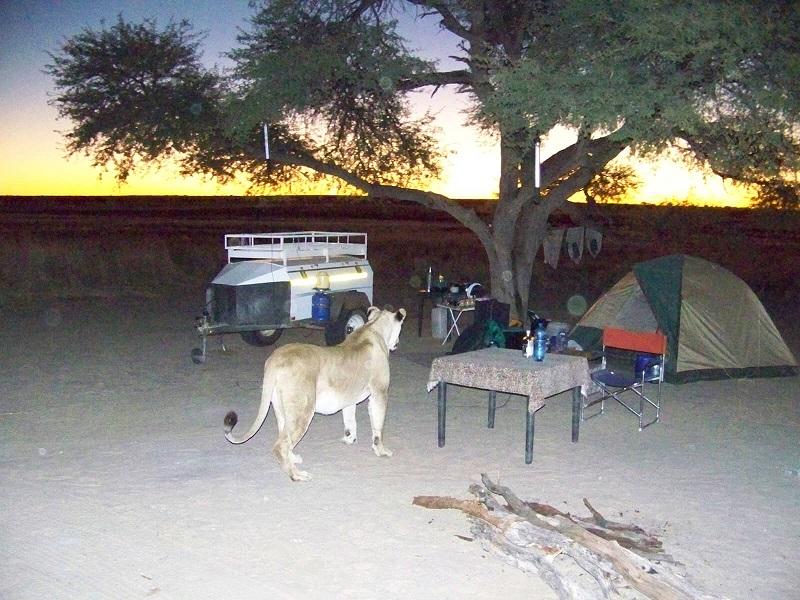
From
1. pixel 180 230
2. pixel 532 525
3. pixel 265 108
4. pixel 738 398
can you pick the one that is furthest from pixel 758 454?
pixel 180 230

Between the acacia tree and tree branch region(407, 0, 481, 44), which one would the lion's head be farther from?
tree branch region(407, 0, 481, 44)

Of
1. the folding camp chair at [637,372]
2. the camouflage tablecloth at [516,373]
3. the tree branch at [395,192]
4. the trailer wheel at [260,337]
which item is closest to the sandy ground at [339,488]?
the folding camp chair at [637,372]

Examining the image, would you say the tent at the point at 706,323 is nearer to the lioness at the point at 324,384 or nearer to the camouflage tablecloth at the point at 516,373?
the camouflage tablecloth at the point at 516,373

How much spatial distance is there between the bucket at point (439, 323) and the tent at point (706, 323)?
111 inches

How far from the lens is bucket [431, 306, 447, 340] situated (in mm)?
13891

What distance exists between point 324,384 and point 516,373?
1.60 m

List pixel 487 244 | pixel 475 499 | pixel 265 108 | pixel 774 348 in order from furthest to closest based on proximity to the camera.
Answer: pixel 487 244
pixel 265 108
pixel 774 348
pixel 475 499

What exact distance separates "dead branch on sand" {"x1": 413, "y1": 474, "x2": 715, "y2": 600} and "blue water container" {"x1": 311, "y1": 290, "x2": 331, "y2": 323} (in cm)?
678

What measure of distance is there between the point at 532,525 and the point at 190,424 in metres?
4.49

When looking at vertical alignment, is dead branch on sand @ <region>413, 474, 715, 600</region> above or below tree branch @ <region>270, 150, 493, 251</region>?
below

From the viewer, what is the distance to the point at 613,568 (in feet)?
15.5

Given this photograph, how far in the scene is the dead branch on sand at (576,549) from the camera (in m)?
4.55

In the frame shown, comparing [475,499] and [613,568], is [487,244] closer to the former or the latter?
[475,499]

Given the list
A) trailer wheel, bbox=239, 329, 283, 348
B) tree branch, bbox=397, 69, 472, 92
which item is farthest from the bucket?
tree branch, bbox=397, 69, 472, 92
